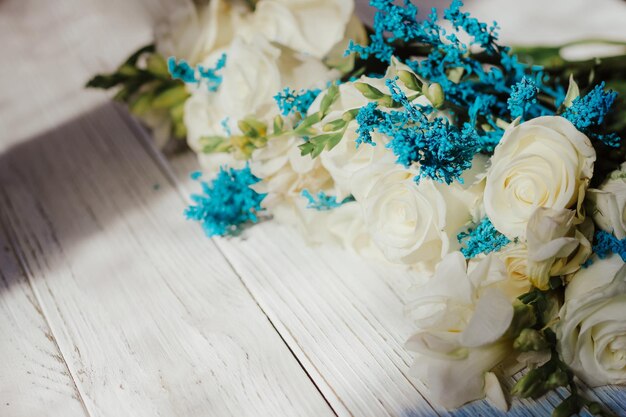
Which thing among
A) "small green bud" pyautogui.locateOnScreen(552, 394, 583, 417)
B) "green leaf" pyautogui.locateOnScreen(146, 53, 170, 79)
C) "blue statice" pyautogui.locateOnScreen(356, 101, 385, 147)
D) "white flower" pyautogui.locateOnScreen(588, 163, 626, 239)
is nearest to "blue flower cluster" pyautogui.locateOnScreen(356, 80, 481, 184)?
"blue statice" pyautogui.locateOnScreen(356, 101, 385, 147)

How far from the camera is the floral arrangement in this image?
0.66m

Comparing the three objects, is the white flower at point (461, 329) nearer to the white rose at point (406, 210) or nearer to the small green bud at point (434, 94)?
the white rose at point (406, 210)

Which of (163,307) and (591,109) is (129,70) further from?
(591,109)

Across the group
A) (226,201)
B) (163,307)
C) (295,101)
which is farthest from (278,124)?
(163,307)

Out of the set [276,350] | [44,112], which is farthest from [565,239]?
[44,112]

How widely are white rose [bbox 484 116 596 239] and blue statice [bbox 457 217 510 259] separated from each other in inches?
1.2

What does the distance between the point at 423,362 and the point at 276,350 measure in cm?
18

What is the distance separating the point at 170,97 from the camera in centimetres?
105

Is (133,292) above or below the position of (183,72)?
below

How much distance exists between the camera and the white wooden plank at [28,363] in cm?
77

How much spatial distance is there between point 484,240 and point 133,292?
0.44 meters

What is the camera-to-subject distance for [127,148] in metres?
1.16

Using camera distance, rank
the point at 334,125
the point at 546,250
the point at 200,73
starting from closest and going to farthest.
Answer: the point at 546,250
the point at 334,125
the point at 200,73

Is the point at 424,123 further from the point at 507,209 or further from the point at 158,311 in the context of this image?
the point at 158,311
